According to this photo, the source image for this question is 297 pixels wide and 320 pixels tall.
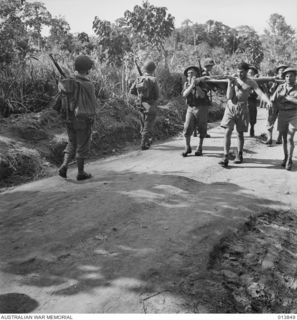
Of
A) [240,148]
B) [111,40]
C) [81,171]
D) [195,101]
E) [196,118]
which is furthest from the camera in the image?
[111,40]

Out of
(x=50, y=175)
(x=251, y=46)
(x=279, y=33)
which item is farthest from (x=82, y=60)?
(x=279, y=33)

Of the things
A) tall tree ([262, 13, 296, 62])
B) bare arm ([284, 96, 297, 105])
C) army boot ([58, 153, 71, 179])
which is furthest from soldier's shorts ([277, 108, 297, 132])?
tall tree ([262, 13, 296, 62])

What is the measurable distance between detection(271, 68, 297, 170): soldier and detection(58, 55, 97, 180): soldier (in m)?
3.16

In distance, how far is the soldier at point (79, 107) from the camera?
18.8 ft

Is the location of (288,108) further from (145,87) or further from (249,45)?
(249,45)

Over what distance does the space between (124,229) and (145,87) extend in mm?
4361

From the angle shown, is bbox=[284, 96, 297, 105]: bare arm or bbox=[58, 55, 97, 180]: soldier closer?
bbox=[58, 55, 97, 180]: soldier

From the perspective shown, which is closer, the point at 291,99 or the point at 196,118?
the point at 291,99

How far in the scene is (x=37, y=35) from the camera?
10031mm

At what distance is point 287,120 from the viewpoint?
268 inches

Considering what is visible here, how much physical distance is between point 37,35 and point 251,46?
14.1m

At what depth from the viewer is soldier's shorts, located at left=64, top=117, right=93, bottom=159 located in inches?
231

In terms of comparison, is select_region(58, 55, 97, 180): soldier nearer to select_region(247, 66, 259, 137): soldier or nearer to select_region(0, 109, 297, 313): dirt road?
select_region(0, 109, 297, 313): dirt road

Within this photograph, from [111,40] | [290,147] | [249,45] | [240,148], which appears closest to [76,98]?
[240,148]
